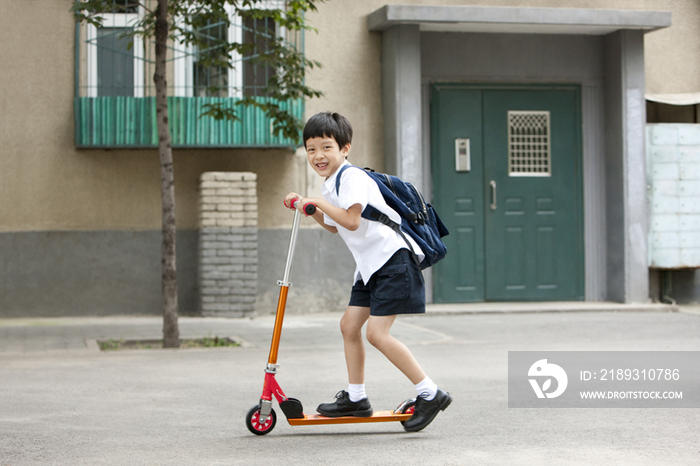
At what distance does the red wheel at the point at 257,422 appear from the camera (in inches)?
182

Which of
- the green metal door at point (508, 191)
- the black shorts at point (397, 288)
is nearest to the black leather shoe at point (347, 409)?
the black shorts at point (397, 288)

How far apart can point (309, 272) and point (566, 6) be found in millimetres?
5178

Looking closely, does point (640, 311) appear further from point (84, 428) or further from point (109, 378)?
point (84, 428)

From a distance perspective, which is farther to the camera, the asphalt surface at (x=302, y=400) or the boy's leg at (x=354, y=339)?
the boy's leg at (x=354, y=339)

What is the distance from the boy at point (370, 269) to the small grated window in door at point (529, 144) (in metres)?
7.77

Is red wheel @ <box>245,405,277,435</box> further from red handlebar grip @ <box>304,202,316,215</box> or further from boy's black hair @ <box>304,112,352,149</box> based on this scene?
boy's black hair @ <box>304,112,352,149</box>

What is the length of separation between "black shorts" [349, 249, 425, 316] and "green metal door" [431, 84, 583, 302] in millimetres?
7270

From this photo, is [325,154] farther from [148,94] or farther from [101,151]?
[101,151]

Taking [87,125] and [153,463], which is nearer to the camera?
[153,463]

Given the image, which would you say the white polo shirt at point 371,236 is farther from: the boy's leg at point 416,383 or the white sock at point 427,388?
the white sock at point 427,388

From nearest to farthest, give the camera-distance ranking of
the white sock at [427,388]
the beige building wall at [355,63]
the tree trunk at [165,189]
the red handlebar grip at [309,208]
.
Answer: the red handlebar grip at [309,208] → the white sock at [427,388] → the tree trunk at [165,189] → the beige building wall at [355,63]

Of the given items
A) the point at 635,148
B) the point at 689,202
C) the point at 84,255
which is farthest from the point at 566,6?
the point at 84,255

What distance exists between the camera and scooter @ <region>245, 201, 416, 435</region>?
14.7 feet

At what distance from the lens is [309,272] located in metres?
11.4
